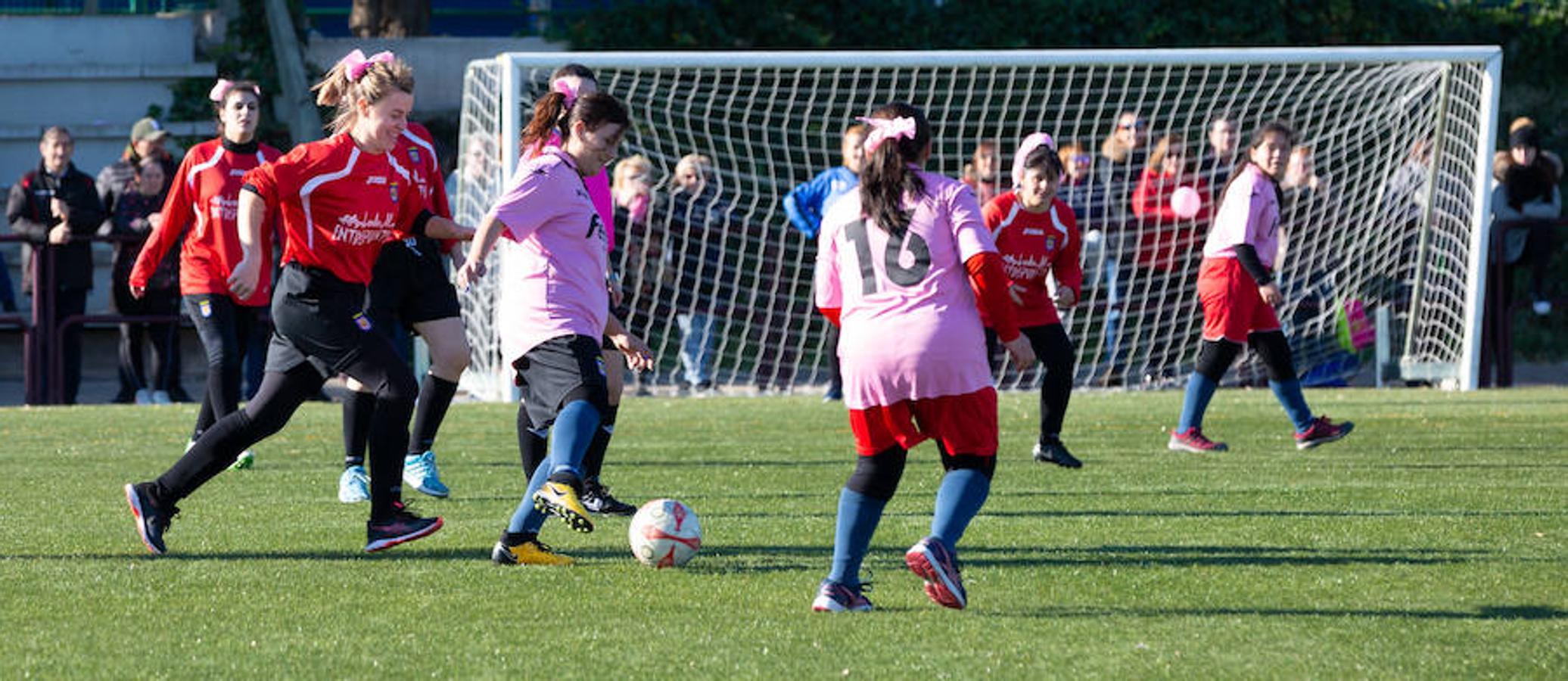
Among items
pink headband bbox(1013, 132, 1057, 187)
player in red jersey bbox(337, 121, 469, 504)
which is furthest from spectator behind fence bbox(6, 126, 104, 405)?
pink headband bbox(1013, 132, 1057, 187)

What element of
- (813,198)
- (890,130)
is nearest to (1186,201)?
(813,198)

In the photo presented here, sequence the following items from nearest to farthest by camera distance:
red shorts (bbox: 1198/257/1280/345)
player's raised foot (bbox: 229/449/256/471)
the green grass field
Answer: the green grass field, player's raised foot (bbox: 229/449/256/471), red shorts (bbox: 1198/257/1280/345)

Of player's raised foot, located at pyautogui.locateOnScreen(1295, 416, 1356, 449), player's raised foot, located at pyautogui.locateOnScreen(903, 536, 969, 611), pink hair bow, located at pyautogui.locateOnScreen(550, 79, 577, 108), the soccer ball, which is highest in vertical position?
pink hair bow, located at pyautogui.locateOnScreen(550, 79, 577, 108)

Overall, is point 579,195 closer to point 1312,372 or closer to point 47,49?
point 1312,372

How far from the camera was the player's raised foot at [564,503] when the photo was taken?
5.86 meters

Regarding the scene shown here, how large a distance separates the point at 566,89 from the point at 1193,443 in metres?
4.53

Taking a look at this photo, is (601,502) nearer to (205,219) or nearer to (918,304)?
(918,304)

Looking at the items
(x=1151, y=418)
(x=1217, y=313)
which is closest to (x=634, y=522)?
(x=1217, y=313)

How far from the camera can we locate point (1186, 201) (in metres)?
14.7

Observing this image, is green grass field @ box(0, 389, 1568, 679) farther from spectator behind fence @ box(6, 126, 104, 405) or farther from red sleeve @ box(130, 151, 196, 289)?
spectator behind fence @ box(6, 126, 104, 405)

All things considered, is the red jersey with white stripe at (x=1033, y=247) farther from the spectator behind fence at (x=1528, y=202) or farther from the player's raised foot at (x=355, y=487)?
the spectator behind fence at (x=1528, y=202)

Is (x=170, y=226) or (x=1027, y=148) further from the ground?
(x=1027, y=148)

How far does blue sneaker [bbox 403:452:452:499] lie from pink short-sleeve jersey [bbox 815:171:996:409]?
10.4 ft

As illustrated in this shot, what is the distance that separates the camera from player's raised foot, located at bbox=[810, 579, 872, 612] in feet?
17.7
